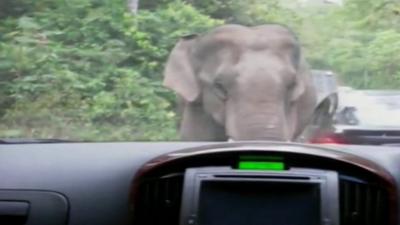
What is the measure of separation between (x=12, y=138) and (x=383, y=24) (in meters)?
1.34

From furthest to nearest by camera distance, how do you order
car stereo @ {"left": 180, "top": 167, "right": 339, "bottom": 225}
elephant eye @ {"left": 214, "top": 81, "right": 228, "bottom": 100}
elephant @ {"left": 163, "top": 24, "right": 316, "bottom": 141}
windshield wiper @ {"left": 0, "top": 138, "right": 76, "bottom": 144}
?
elephant eye @ {"left": 214, "top": 81, "right": 228, "bottom": 100} < elephant @ {"left": 163, "top": 24, "right": 316, "bottom": 141} < windshield wiper @ {"left": 0, "top": 138, "right": 76, "bottom": 144} < car stereo @ {"left": 180, "top": 167, "right": 339, "bottom": 225}

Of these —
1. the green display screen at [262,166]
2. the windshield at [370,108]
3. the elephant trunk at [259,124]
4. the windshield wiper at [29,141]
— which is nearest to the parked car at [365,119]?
the windshield at [370,108]

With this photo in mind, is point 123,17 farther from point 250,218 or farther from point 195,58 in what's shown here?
point 250,218

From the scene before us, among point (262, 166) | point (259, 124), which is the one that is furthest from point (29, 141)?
point (259, 124)

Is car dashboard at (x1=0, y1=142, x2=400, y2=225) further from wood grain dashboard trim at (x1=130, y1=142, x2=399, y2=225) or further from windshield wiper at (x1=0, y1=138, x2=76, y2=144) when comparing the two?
windshield wiper at (x1=0, y1=138, x2=76, y2=144)

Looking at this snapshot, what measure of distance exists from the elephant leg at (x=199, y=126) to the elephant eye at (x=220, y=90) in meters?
0.10

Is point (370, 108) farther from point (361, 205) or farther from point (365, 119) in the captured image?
point (361, 205)

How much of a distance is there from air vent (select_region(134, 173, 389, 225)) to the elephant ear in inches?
68.6

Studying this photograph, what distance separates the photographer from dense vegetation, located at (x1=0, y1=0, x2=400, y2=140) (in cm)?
347

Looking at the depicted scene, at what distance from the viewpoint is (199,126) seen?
401 cm

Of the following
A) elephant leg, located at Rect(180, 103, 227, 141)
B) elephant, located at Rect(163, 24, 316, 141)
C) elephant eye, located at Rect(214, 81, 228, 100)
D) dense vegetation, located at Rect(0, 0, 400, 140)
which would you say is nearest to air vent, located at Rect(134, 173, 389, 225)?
dense vegetation, located at Rect(0, 0, 400, 140)

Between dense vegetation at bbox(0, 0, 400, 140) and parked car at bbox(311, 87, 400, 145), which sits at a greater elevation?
dense vegetation at bbox(0, 0, 400, 140)

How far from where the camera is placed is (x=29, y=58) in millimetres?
3678

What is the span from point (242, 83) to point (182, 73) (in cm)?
30
